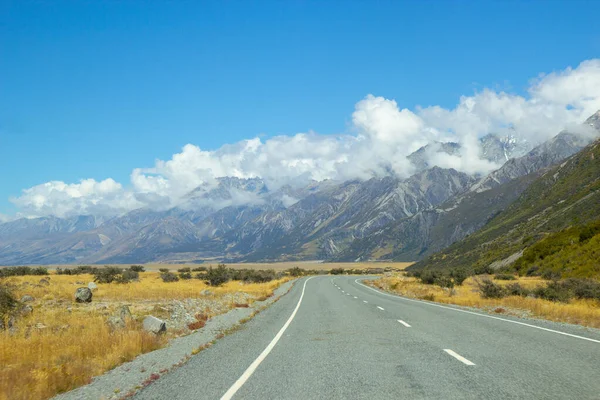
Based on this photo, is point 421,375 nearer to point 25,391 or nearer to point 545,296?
point 25,391

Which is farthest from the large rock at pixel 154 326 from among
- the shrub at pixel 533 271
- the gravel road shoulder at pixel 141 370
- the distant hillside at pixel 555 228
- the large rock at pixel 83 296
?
the shrub at pixel 533 271

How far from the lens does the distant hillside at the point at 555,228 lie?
159 ft

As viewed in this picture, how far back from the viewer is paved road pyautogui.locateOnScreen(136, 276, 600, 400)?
7035 millimetres

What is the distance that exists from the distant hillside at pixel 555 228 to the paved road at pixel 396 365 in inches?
1283

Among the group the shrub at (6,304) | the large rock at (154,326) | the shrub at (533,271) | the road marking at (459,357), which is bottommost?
the shrub at (533,271)

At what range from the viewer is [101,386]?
835 cm

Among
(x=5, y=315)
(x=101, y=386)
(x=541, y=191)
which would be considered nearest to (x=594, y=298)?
(x=101, y=386)

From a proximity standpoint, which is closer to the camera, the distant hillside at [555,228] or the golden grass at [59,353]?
the golden grass at [59,353]

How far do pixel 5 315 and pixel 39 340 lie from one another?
5.64 m

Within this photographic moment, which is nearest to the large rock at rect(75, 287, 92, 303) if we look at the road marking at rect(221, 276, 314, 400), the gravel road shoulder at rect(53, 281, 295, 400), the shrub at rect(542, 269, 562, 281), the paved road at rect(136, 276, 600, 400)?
the gravel road shoulder at rect(53, 281, 295, 400)

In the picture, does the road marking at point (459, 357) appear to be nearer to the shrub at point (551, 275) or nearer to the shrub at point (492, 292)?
the shrub at point (492, 292)

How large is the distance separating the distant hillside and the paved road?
107 ft

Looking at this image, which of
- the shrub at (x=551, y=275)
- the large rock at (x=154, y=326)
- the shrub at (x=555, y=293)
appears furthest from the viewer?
the shrub at (x=551, y=275)

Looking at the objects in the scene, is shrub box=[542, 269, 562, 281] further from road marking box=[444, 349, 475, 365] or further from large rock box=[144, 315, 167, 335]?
large rock box=[144, 315, 167, 335]
